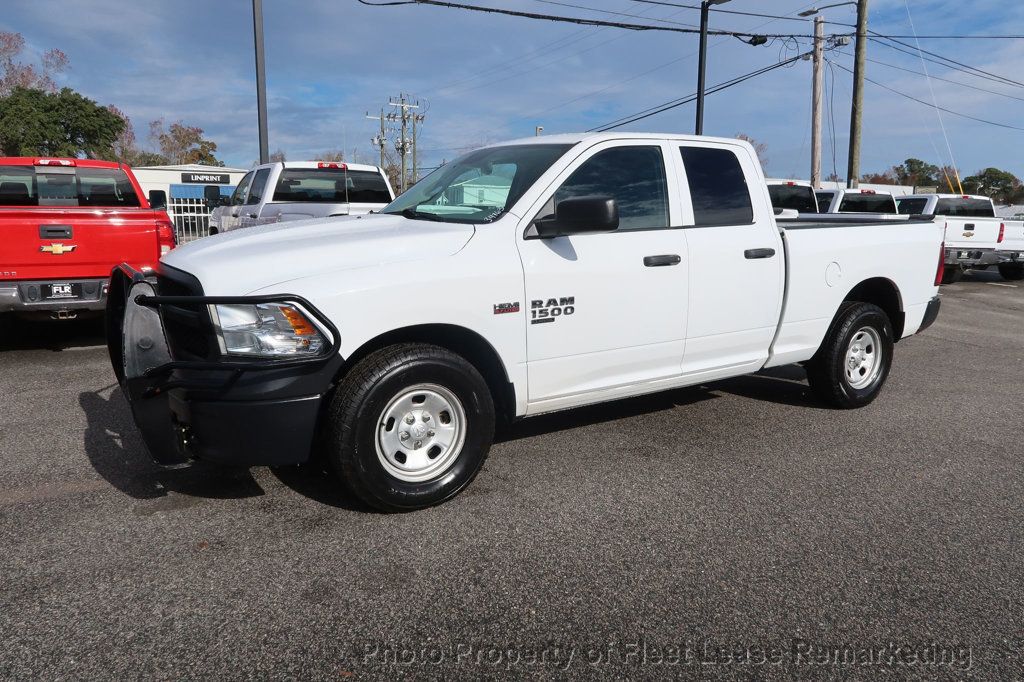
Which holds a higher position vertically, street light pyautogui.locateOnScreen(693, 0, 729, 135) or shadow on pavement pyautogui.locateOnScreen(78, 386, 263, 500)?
street light pyautogui.locateOnScreen(693, 0, 729, 135)

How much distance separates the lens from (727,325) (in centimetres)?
489

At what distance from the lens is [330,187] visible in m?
10.8

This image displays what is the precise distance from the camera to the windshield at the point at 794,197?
16.0 metres

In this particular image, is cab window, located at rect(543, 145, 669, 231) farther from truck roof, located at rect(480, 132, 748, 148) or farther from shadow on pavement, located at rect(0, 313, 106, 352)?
shadow on pavement, located at rect(0, 313, 106, 352)

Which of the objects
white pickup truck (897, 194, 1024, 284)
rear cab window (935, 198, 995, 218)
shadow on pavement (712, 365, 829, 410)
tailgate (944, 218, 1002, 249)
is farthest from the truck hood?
rear cab window (935, 198, 995, 218)

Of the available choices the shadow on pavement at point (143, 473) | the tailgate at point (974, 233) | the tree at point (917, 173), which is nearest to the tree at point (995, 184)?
the tree at point (917, 173)

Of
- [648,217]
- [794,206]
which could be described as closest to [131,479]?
[648,217]

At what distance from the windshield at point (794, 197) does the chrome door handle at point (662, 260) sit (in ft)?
40.9

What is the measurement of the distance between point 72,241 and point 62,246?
9 cm

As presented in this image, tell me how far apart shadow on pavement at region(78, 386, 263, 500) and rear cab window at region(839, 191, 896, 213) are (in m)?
14.9

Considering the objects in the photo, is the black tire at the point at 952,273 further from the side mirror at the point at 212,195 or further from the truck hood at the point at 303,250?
the truck hood at the point at 303,250

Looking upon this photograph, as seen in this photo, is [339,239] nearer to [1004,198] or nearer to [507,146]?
[507,146]

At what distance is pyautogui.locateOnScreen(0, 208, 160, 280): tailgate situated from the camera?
6711 mm

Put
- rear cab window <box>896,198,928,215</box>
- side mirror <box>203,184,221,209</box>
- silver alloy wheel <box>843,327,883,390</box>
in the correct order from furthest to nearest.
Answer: rear cab window <box>896,198,928,215</box>, side mirror <box>203,184,221,209</box>, silver alloy wheel <box>843,327,883,390</box>
